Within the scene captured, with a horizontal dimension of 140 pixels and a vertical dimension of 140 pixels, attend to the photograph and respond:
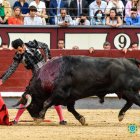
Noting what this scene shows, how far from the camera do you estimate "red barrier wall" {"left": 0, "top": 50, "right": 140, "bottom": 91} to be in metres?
16.8

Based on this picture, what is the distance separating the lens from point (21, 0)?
55.8ft

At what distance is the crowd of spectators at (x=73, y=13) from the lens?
1678cm

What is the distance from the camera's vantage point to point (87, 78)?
40.4 ft

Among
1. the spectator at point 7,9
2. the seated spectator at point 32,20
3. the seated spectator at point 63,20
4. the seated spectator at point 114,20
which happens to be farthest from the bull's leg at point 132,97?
the spectator at point 7,9

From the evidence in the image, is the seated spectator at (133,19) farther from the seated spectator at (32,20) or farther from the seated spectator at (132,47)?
the seated spectator at (32,20)

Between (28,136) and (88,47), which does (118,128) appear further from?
(88,47)

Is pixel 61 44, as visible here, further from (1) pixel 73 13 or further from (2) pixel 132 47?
(2) pixel 132 47

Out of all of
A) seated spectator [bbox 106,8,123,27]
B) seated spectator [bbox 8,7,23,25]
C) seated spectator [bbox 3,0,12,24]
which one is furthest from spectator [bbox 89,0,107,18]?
seated spectator [bbox 3,0,12,24]

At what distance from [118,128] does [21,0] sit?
5832 millimetres

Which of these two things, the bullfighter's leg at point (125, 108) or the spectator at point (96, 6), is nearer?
the bullfighter's leg at point (125, 108)

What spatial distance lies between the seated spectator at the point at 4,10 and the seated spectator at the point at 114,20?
1881 mm

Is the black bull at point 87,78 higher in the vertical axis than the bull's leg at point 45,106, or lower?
higher

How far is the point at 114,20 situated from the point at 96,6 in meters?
0.45

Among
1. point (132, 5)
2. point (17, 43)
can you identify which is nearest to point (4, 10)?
point (132, 5)
